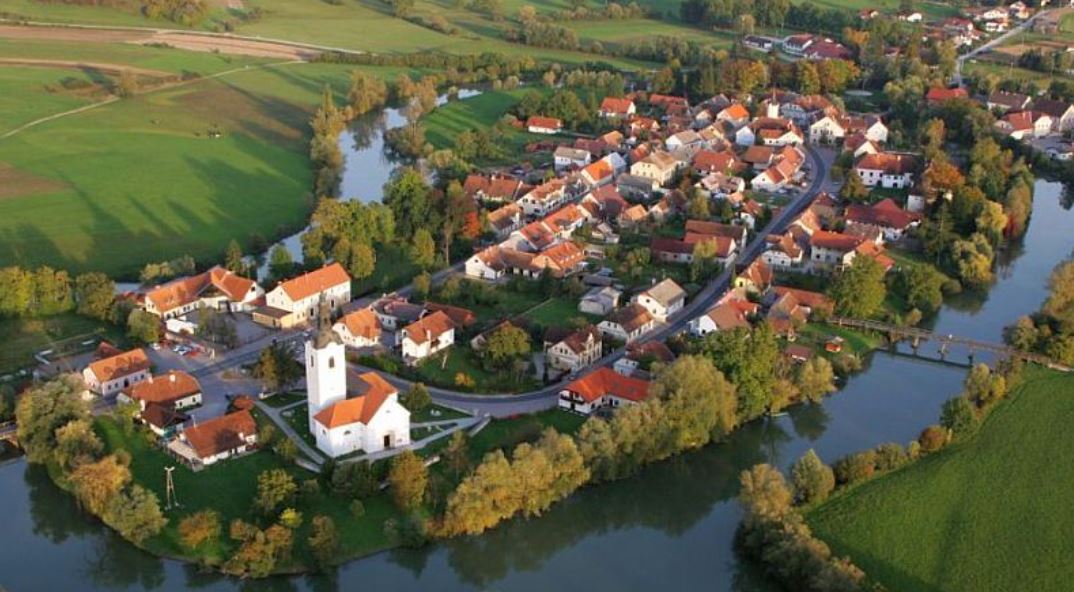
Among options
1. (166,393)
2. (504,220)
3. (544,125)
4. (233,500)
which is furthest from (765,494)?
(544,125)

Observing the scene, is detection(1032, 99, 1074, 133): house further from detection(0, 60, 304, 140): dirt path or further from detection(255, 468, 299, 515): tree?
detection(255, 468, 299, 515): tree

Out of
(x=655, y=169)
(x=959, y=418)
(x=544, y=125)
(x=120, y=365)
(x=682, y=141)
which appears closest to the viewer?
(x=959, y=418)

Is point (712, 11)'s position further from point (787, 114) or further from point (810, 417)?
point (810, 417)

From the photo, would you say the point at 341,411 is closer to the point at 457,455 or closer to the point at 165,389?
the point at 457,455

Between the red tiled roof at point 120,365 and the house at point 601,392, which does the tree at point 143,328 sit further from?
the house at point 601,392

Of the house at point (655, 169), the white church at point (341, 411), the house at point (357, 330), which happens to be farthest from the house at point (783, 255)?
the white church at point (341, 411)

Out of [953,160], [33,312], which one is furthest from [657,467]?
[953,160]
